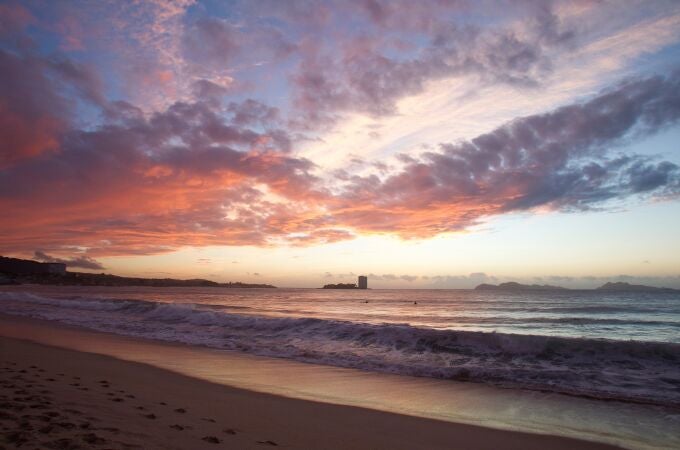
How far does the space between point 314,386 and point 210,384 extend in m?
2.40

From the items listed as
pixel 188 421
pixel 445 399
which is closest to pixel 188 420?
pixel 188 421

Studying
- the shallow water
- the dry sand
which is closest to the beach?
the dry sand

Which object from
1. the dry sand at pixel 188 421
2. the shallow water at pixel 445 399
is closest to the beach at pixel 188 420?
the dry sand at pixel 188 421

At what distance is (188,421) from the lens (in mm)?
5797

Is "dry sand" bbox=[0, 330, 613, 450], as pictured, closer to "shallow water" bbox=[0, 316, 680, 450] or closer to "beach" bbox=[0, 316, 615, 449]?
"beach" bbox=[0, 316, 615, 449]

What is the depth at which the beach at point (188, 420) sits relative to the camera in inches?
184

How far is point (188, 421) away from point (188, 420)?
0.07 metres

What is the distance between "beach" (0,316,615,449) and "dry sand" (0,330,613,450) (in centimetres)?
1

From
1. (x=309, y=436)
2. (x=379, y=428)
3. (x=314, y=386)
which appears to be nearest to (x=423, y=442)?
(x=379, y=428)

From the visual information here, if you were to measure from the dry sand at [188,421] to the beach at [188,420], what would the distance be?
0.04 feet

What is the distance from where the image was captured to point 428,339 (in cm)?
1647

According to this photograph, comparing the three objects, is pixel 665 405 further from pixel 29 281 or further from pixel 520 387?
pixel 29 281

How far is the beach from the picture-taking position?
15.3 ft

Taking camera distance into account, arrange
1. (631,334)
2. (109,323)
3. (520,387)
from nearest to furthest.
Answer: (520,387), (631,334), (109,323)
